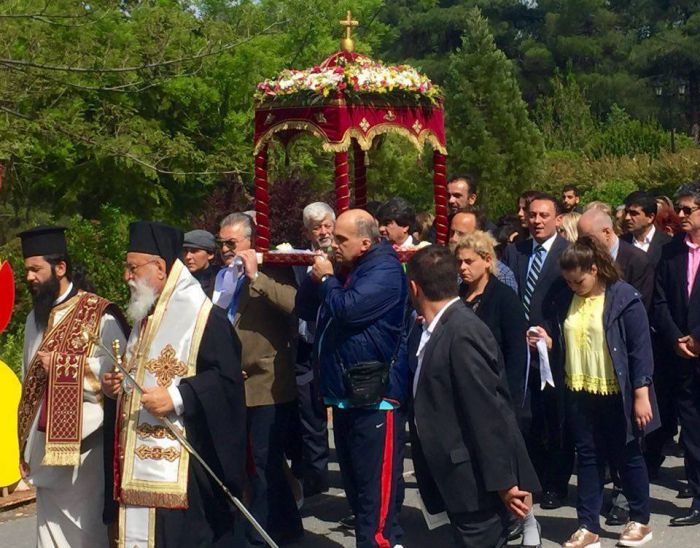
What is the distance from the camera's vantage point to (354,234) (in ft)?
21.9

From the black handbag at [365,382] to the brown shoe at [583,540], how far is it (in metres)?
1.63

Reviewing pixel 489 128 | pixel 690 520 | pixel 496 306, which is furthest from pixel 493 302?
pixel 489 128

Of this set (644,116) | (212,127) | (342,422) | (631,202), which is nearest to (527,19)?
(644,116)

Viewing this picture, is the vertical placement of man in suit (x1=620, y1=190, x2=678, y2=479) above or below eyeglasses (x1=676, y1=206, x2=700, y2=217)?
below

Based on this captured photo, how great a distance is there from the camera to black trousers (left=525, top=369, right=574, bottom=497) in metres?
8.60

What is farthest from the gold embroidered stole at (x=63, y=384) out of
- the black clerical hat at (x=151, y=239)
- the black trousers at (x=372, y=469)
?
the black trousers at (x=372, y=469)

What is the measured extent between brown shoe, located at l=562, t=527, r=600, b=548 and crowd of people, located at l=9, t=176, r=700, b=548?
0.01 meters

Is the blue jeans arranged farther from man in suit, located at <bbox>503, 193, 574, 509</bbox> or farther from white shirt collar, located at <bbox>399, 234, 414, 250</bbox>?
white shirt collar, located at <bbox>399, 234, 414, 250</bbox>

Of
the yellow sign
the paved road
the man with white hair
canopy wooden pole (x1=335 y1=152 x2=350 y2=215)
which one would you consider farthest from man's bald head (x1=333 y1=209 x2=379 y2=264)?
the yellow sign

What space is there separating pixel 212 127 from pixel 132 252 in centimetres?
1352

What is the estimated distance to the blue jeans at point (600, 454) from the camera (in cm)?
747

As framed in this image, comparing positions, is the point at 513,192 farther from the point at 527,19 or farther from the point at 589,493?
the point at 527,19

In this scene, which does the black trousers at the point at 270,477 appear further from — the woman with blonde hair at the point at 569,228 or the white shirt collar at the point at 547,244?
the woman with blonde hair at the point at 569,228

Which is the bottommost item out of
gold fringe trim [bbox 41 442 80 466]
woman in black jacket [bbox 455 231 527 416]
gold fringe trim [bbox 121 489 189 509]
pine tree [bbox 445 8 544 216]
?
gold fringe trim [bbox 121 489 189 509]
